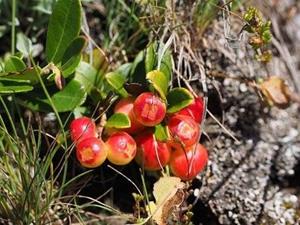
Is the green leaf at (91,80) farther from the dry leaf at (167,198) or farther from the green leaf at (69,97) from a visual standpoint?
the dry leaf at (167,198)

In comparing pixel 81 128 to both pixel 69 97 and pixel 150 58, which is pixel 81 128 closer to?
pixel 69 97

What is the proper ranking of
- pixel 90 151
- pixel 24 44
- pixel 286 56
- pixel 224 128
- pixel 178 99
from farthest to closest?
pixel 286 56, pixel 24 44, pixel 224 128, pixel 178 99, pixel 90 151

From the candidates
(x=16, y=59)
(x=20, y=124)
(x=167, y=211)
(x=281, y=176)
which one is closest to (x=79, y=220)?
(x=167, y=211)

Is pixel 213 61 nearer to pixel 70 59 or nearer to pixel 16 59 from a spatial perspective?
pixel 70 59

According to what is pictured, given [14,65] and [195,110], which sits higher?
[14,65]

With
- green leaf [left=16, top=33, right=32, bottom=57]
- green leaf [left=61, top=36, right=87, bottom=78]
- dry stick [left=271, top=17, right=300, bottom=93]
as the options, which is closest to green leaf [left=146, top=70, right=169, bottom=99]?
green leaf [left=61, top=36, right=87, bottom=78]

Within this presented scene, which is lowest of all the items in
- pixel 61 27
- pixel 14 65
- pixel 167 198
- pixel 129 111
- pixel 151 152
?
pixel 167 198

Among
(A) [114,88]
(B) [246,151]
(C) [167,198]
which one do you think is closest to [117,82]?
(A) [114,88]
